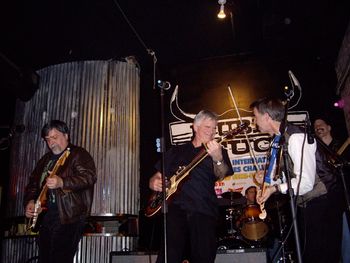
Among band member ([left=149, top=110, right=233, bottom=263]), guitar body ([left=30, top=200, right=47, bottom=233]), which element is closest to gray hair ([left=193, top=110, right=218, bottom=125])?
band member ([left=149, top=110, right=233, bottom=263])

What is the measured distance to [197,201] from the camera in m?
3.48

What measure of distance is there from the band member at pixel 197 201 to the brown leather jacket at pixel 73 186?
90 centimetres

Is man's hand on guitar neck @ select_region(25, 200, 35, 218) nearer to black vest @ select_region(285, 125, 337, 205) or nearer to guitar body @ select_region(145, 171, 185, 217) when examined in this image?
guitar body @ select_region(145, 171, 185, 217)

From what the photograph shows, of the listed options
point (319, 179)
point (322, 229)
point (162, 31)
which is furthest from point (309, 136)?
point (162, 31)

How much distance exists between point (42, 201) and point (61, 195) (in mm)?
330

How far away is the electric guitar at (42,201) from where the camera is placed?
4.11 m

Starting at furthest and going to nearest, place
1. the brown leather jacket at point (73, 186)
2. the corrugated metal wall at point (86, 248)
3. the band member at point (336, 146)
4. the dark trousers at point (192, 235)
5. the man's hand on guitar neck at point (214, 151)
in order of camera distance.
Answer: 1. the corrugated metal wall at point (86, 248)
2. the band member at point (336, 146)
3. the brown leather jacket at point (73, 186)
4. the man's hand on guitar neck at point (214, 151)
5. the dark trousers at point (192, 235)

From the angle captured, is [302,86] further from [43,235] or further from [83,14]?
[43,235]

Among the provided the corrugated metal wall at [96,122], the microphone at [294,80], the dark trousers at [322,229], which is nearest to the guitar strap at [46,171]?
the corrugated metal wall at [96,122]

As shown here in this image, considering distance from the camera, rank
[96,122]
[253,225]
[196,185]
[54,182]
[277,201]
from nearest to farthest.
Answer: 1. [196,185]
2. [54,182]
3. [277,201]
4. [96,122]
5. [253,225]

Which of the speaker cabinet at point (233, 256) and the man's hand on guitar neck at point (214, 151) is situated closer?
the man's hand on guitar neck at point (214, 151)

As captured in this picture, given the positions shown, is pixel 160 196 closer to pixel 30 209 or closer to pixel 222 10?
pixel 30 209

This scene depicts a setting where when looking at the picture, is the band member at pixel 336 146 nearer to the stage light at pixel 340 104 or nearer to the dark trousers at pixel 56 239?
the stage light at pixel 340 104

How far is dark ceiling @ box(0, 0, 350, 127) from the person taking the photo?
624cm
